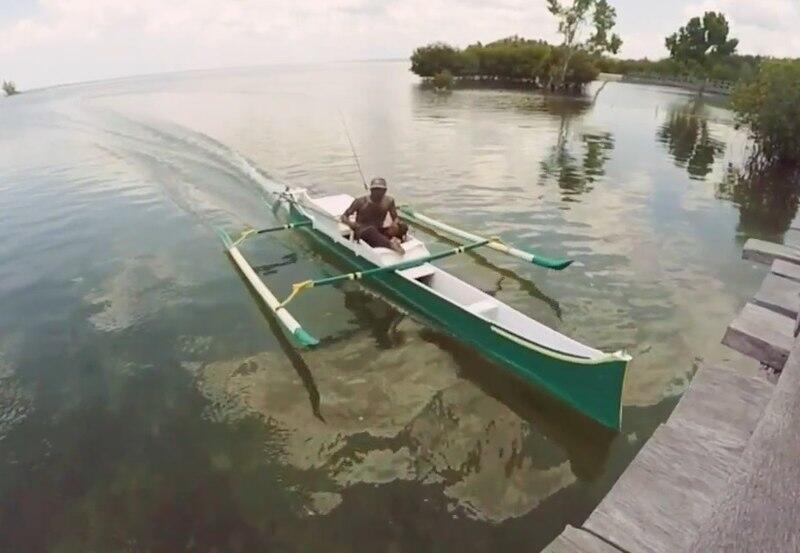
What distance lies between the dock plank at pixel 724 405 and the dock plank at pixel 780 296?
1.36 meters

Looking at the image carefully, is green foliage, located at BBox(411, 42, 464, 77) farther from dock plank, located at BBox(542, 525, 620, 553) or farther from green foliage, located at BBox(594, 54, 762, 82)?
dock plank, located at BBox(542, 525, 620, 553)

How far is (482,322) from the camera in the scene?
28.0ft

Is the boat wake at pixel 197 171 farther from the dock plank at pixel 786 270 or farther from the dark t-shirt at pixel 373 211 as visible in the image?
the dock plank at pixel 786 270

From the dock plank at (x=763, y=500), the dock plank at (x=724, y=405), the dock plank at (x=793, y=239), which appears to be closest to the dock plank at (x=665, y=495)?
the dock plank at (x=724, y=405)

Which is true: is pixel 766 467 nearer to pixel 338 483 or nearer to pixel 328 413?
pixel 338 483

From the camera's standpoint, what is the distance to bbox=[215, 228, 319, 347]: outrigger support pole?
862cm

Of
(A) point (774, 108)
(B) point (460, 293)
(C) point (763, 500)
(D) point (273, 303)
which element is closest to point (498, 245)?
(B) point (460, 293)

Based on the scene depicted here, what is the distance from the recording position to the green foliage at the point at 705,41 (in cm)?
7500

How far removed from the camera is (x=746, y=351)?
4074 millimetres

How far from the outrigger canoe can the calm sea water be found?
0.38 meters

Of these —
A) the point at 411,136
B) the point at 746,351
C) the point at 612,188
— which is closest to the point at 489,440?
the point at 746,351

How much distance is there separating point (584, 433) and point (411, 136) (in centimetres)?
2671

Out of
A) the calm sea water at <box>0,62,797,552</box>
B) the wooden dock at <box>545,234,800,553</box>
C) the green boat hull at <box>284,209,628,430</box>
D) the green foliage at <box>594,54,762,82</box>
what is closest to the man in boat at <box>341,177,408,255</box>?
the green boat hull at <box>284,209,628,430</box>

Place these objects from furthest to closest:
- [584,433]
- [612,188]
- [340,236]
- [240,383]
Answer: [612,188] → [340,236] → [240,383] → [584,433]
